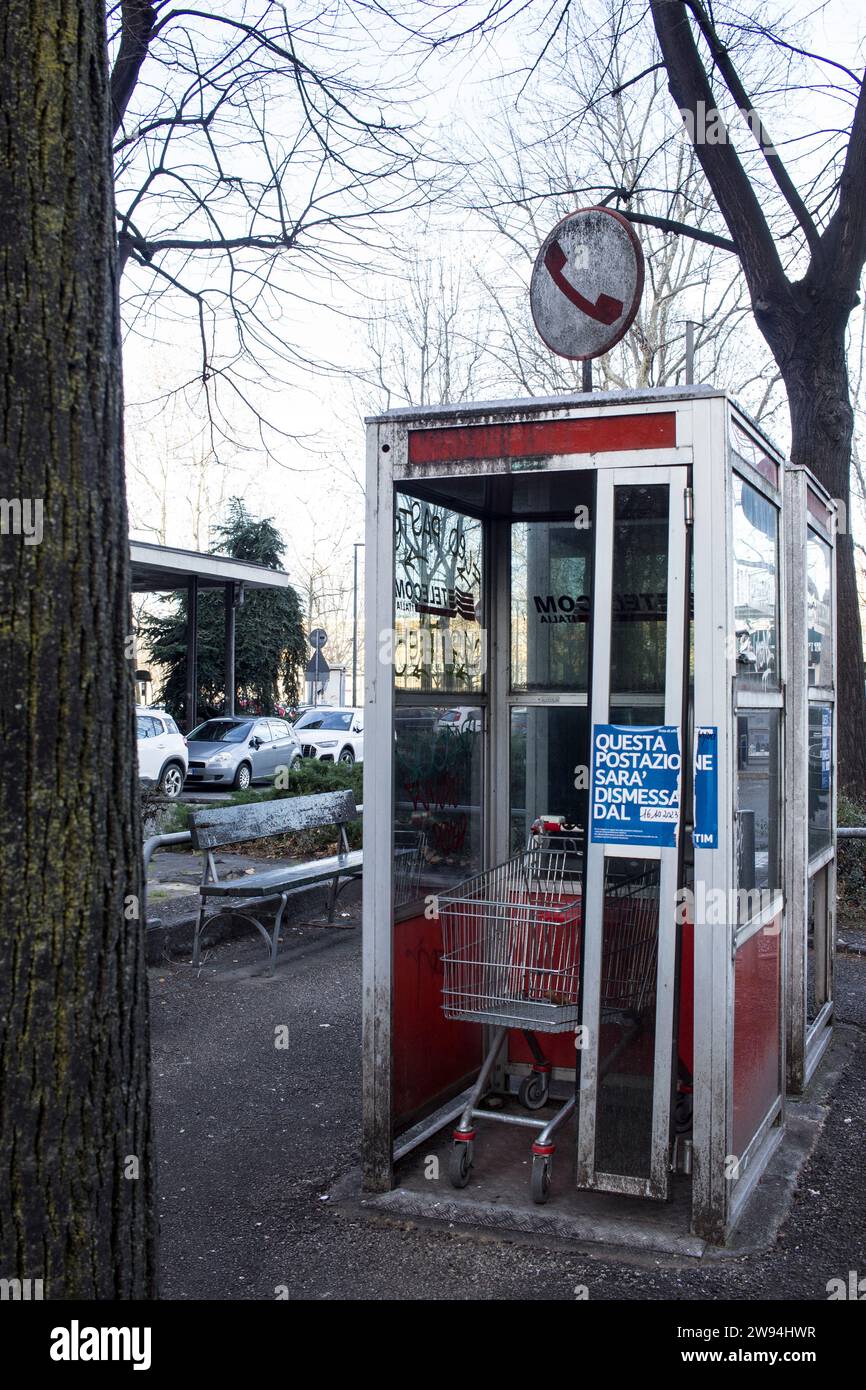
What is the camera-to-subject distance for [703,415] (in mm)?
4238

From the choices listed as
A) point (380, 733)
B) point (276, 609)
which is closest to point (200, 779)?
point (276, 609)

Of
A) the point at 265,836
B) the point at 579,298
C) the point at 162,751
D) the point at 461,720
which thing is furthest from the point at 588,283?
the point at 162,751

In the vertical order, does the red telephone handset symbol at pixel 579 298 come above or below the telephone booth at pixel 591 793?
above

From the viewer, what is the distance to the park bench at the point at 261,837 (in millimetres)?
8305

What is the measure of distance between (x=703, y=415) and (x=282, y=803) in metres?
5.98

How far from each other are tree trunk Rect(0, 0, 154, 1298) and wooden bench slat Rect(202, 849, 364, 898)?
5.93 m

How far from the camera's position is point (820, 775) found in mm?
6484

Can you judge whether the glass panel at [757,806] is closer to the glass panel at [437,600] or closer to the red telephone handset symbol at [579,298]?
the glass panel at [437,600]

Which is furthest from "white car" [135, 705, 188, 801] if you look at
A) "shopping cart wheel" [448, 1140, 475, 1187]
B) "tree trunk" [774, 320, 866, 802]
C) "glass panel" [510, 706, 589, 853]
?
"shopping cart wheel" [448, 1140, 475, 1187]

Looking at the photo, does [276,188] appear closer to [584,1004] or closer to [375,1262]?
[584,1004]

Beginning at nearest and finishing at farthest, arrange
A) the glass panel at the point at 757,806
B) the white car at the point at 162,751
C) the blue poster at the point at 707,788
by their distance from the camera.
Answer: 1. the blue poster at the point at 707,788
2. the glass panel at the point at 757,806
3. the white car at the point at 162,751

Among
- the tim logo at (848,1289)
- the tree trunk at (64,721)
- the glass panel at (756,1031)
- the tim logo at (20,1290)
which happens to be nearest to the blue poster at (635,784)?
the glass panel at (756,1031)

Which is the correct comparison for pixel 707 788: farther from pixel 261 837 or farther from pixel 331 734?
pixel 331 734

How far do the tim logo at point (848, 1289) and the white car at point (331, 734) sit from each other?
2402 centimetres
